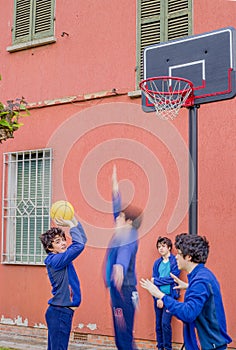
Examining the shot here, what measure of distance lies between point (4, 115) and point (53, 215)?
1.22 meters

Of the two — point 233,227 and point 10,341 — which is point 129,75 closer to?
point 233,227

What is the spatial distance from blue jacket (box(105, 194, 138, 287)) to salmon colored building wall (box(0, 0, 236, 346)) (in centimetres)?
32

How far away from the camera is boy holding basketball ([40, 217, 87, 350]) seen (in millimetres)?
5402

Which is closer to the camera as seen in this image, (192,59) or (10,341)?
(192,59)

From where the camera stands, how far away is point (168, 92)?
625 centimetres

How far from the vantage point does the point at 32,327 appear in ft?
28.0

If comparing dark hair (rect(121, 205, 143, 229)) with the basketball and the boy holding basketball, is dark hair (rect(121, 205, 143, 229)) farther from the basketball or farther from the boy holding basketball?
the boy holding basketball

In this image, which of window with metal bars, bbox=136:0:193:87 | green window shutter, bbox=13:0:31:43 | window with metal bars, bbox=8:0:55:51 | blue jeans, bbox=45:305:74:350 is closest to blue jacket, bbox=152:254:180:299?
blue jeans, bbox=45:305:74:350

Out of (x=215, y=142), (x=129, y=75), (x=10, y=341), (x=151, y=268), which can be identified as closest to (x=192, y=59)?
(x=215, y=142)

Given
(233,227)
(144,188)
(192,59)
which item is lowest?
(233,227)

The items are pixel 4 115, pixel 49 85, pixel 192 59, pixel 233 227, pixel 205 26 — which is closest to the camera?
pixel 4 115

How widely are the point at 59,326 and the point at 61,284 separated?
1.35 feet

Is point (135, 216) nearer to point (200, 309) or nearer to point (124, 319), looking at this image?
point (124, 319)

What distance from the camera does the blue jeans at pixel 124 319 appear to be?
22.8 ft
